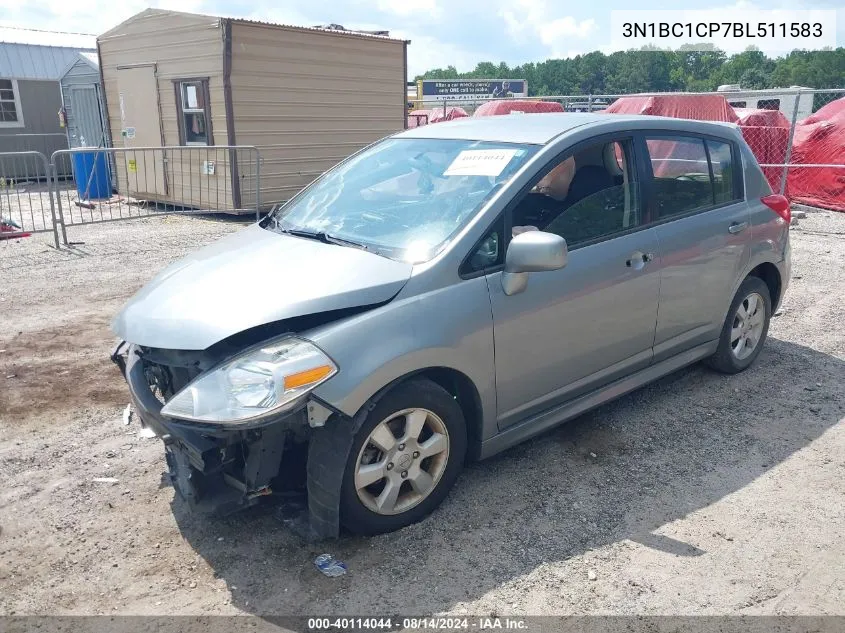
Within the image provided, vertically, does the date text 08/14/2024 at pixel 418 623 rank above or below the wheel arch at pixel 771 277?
below

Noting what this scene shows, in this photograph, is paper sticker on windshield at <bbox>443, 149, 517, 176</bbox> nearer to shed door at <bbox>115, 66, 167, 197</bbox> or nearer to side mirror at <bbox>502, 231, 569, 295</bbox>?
side mirror at <bbox>502, 231, 569, 295</bbox>

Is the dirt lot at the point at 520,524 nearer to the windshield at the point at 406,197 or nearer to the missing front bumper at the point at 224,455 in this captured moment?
the missing front bumper at the point at 224,455

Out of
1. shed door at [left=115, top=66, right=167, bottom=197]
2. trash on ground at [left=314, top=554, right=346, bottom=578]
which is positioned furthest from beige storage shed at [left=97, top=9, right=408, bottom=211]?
trash on ground at [left=314, top=554, right=346, bottom=578]

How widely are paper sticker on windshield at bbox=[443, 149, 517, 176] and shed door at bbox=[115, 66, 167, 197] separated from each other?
10.1 meters

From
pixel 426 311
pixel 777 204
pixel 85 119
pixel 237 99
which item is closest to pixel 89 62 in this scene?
pixel 85 119

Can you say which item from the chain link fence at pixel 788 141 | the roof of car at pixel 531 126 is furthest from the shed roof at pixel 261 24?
the roof of car at pixel 531 126

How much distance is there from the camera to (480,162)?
3766 millimetres

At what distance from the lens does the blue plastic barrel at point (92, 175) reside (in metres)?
14.2

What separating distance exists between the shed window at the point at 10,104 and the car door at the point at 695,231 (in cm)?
1928

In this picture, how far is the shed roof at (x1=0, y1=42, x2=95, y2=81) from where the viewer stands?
60.8 ft

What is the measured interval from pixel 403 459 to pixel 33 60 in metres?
20.2

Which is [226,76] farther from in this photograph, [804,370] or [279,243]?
[804,370]

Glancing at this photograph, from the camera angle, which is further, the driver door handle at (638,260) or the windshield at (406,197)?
the driver door handle at (638,260)

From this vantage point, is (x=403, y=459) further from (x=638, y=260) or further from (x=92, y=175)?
(x=92, y=175)
